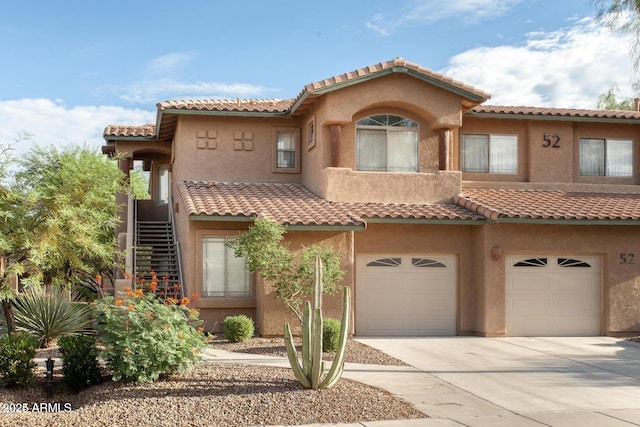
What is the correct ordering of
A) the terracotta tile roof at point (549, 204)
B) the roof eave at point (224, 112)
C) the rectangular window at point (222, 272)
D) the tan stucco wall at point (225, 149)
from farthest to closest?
the tan stucco wall at point (225, 149) → the roof eave at point (224, 112) → the rectangular window at point (222, 272) → the terracotta tile roof at point (549, 204)

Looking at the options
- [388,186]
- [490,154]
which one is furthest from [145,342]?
[490,154]

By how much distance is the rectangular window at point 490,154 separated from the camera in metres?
23.7

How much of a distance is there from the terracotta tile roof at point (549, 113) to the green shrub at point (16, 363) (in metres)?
15.1

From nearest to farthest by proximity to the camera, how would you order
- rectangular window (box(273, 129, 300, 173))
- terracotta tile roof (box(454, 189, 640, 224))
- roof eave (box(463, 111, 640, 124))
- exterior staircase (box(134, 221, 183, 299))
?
terracotta tile roof (box(454, 189, 640, 224)), exterior staircase (box(134, 221, 183, 299)), roof eave (box(463, 111, 640, 124)), rectangular window (box(273, 129, 300, 173))

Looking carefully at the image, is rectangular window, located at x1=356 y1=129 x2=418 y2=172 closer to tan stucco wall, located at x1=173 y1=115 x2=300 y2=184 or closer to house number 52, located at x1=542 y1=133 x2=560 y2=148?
tan stucco wall, located at x1=173 y1=115 x2=300 y2=184

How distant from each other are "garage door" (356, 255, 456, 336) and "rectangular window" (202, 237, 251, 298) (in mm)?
3060

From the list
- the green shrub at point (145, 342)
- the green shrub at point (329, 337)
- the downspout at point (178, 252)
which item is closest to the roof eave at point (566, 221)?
the green shrub at point (329, 337)

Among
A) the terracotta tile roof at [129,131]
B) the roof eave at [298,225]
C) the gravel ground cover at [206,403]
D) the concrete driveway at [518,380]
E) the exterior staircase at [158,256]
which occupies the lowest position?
the concrete driveway at [518,380]

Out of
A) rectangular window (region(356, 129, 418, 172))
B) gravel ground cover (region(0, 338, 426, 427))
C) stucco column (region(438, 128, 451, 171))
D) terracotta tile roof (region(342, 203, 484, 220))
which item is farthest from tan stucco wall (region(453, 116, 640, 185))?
gravel ground cover (region(0, 338, 426, 427))

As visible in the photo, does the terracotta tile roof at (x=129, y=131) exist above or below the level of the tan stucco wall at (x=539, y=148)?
above

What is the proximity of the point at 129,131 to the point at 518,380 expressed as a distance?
17.8m

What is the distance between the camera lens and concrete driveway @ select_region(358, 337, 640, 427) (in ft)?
35.5

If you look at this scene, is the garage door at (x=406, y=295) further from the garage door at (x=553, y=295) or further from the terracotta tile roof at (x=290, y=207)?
the garage door at (x=553, y=295)

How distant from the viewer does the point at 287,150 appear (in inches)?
947
